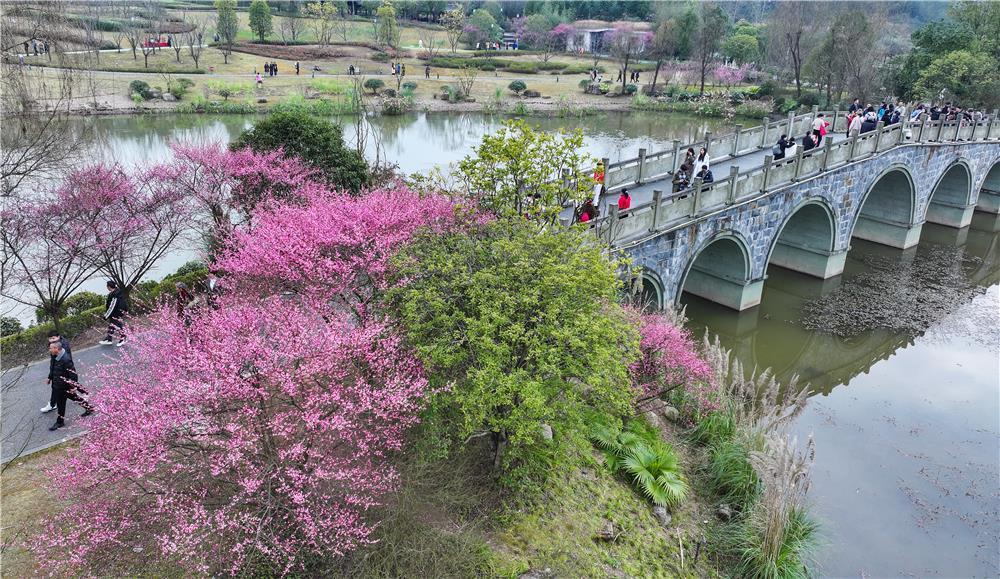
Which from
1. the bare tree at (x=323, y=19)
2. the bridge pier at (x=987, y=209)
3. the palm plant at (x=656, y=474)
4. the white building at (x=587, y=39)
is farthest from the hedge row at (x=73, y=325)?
the white building at (x=587, y=39)

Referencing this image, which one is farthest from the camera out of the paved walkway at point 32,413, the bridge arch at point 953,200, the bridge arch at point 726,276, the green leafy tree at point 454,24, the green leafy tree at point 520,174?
the green leafy tree at point 454,24

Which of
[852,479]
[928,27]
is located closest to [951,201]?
[928,27]

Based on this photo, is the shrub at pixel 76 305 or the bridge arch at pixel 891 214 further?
the bridge arch at pixel 891 214

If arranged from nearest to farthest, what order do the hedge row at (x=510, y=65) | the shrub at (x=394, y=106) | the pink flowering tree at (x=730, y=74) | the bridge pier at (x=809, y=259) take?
the bridge pier at (x=809, y=259) → the shrub at (x=394, y=106) → the hedge row at (x=510, y=65) → the pink flowering tree at (x=730, y=74)

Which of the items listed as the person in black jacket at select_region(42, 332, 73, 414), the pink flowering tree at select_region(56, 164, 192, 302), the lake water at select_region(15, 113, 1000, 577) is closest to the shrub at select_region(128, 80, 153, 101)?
the lake water at select_region(15, 113, 1000, 577)

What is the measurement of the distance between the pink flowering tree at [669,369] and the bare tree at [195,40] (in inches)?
2366

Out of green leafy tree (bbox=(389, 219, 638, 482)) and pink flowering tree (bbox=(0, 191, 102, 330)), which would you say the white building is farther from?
green leafy tree (bbox=(389, 219, 638, 482))

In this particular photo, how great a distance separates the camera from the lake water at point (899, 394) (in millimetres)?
14016

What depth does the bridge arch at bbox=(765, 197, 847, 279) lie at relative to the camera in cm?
2653

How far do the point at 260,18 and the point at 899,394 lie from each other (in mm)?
74646

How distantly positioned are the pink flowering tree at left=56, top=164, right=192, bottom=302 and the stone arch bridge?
37.1 ft

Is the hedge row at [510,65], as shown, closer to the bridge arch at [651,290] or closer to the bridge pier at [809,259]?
the bridge pier at [809,259]


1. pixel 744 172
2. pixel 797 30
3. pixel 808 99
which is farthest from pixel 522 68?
pixel 744 172

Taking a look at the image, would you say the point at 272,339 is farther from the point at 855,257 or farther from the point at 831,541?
the point at 855,257
